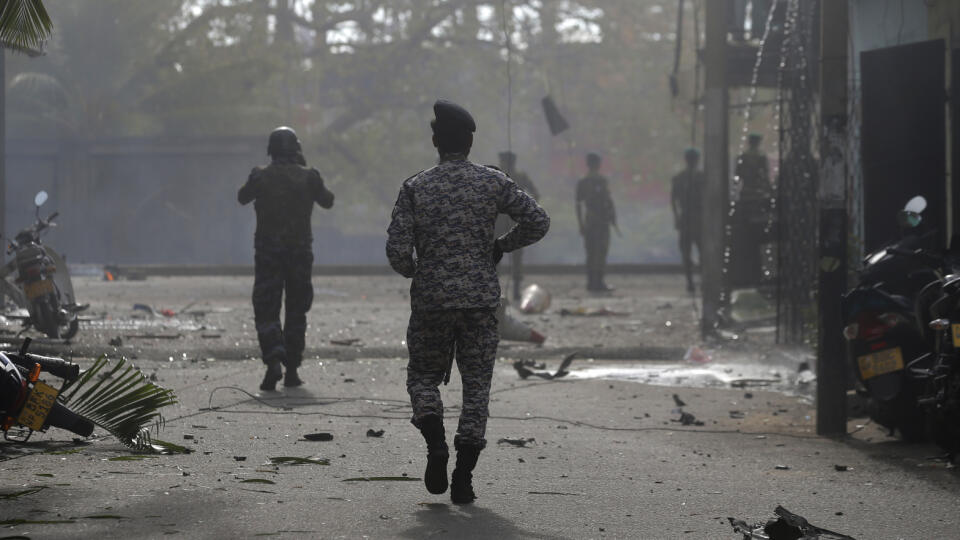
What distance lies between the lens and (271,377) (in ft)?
31.1

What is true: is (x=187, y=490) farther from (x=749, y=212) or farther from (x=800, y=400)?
(x=749, y=212)

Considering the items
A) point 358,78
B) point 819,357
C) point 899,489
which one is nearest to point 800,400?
point 819,357

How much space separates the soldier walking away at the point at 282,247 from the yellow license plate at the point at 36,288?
109 inches

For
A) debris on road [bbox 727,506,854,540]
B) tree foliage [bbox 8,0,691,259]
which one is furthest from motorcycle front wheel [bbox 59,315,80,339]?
tree foliage [bbox 8,0,691,259]

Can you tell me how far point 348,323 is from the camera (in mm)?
15789

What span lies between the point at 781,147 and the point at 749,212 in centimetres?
504

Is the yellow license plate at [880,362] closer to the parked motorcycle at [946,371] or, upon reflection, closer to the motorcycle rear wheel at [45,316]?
the parked motorcycle at [946,371]

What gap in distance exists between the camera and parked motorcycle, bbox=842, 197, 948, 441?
755 centimetres

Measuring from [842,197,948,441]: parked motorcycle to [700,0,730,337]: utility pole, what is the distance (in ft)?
21.1

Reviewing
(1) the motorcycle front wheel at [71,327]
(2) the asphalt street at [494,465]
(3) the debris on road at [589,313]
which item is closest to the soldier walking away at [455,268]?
(2) the asphalt street at [494,465]

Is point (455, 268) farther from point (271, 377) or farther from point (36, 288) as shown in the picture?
point (36, 288)

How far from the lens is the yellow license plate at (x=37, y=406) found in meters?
5.92

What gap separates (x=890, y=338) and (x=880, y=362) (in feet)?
0.47

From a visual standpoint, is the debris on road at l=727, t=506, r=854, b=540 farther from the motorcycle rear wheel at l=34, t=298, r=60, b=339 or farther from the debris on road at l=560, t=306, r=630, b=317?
the debris on road at l=560, t=306, r=630, b=317
